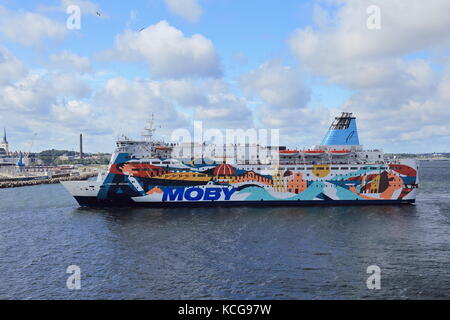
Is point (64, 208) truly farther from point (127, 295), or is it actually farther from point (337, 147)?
point (337, 147)

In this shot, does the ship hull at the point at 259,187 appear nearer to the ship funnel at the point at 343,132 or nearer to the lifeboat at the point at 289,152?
the lifeboat at the point at 289,152

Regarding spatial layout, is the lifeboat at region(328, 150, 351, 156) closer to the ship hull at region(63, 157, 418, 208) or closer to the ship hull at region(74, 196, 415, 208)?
the ship hull at region(63, 157, 418, 208)

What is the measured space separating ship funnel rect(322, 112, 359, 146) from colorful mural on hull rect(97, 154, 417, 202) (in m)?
6.22

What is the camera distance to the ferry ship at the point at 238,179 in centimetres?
3644

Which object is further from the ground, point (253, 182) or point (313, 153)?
point (313, 153)

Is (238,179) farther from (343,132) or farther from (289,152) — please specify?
(343,132)


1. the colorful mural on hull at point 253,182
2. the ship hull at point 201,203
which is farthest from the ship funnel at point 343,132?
the ship hull at point 201,203

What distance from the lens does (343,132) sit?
146 ft

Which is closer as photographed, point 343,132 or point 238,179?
point 238,179

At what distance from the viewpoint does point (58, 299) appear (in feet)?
51.9

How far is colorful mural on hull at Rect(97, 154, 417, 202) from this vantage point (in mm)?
36375

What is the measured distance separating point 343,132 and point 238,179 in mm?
16721

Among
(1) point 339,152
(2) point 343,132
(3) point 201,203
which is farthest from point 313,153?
(3) point 201,203
